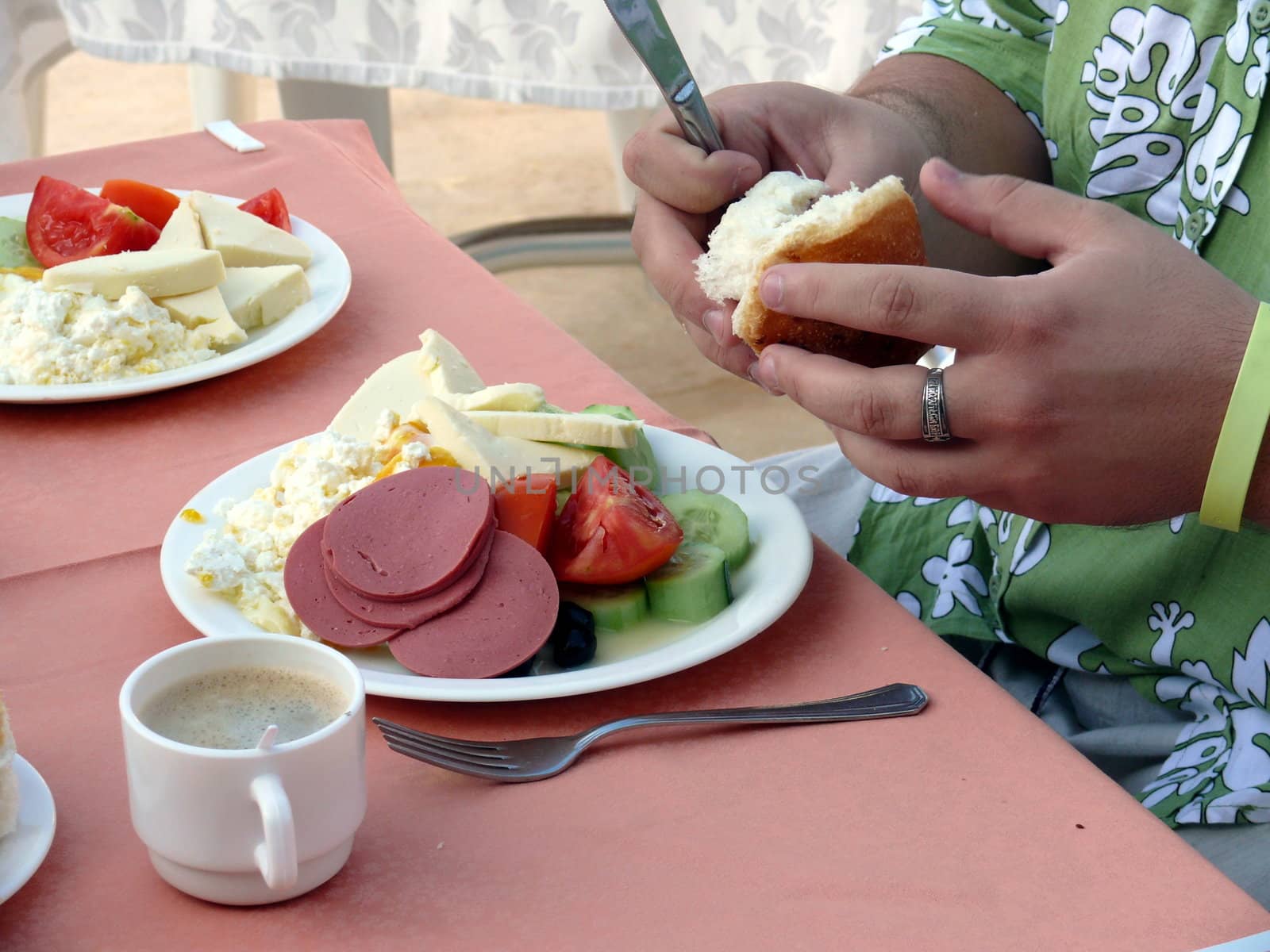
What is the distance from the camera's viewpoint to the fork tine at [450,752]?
80 centimetres

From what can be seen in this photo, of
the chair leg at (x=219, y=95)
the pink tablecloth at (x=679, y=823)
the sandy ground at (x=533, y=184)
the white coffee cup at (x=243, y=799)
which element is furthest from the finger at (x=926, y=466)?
the chair leg at (x=219, y=95)

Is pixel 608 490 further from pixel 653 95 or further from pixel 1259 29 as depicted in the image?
pixel 653 95

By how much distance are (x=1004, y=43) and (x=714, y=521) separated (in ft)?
2.78

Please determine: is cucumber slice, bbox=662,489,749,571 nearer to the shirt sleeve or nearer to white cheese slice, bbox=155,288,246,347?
white cheese slice, bbox=155,288,246,347

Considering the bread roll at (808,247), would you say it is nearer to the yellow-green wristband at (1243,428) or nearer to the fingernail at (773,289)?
the fingernail at (773,289)

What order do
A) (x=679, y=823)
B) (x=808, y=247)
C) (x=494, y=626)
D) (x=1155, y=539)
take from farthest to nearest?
(x=1155, y=539), (x=808, y=247), (x=494, y=626), (x=679, y=823)

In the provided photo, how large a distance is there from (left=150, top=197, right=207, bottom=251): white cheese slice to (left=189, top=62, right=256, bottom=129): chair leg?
7.21 ft

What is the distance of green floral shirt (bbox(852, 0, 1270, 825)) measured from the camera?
1.17 metres

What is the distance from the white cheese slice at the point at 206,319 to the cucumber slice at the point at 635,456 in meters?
0.45

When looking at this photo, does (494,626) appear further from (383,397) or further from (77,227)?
(77,227)

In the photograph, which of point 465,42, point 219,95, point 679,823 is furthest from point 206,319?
point 219,95

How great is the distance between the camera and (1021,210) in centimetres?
92

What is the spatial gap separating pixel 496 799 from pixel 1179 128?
100 cm

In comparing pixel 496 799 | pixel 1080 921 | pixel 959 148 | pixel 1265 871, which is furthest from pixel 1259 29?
pixel 496 799
